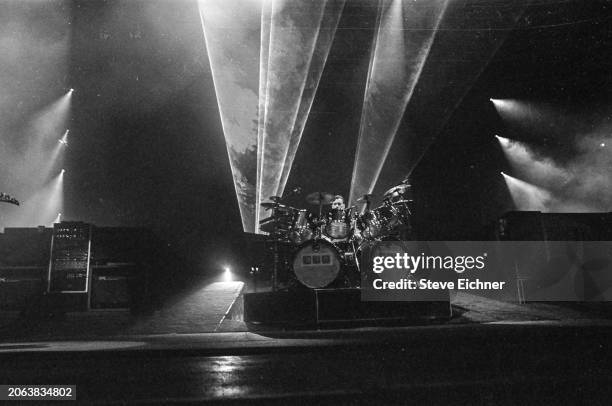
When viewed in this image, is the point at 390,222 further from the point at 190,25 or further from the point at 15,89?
the point at 15,89

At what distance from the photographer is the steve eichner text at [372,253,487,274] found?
6.88 meters

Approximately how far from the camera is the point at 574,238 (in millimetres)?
8023

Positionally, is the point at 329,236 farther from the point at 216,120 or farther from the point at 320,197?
the point at 216,120

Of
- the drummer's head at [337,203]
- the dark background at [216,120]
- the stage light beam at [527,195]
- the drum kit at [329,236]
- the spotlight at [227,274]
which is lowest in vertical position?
the spotlight at [227,274]

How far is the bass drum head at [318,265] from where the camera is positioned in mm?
6730

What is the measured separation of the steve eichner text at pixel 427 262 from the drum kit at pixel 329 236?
34cm

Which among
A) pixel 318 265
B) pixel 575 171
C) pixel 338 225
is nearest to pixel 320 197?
pixel 338 225

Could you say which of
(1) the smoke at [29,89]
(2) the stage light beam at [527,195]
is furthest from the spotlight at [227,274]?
(2) the stage light beam at [527,195]

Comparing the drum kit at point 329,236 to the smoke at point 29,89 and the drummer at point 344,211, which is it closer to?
the drummer at point 344,211

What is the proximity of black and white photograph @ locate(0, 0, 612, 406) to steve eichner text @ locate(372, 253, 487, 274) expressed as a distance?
0.05 m

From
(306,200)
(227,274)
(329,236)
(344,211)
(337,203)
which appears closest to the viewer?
(329,236)

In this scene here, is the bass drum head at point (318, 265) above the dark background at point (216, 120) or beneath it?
beneath

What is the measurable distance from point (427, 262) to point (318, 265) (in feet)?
6.97

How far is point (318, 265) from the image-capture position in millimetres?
6770
